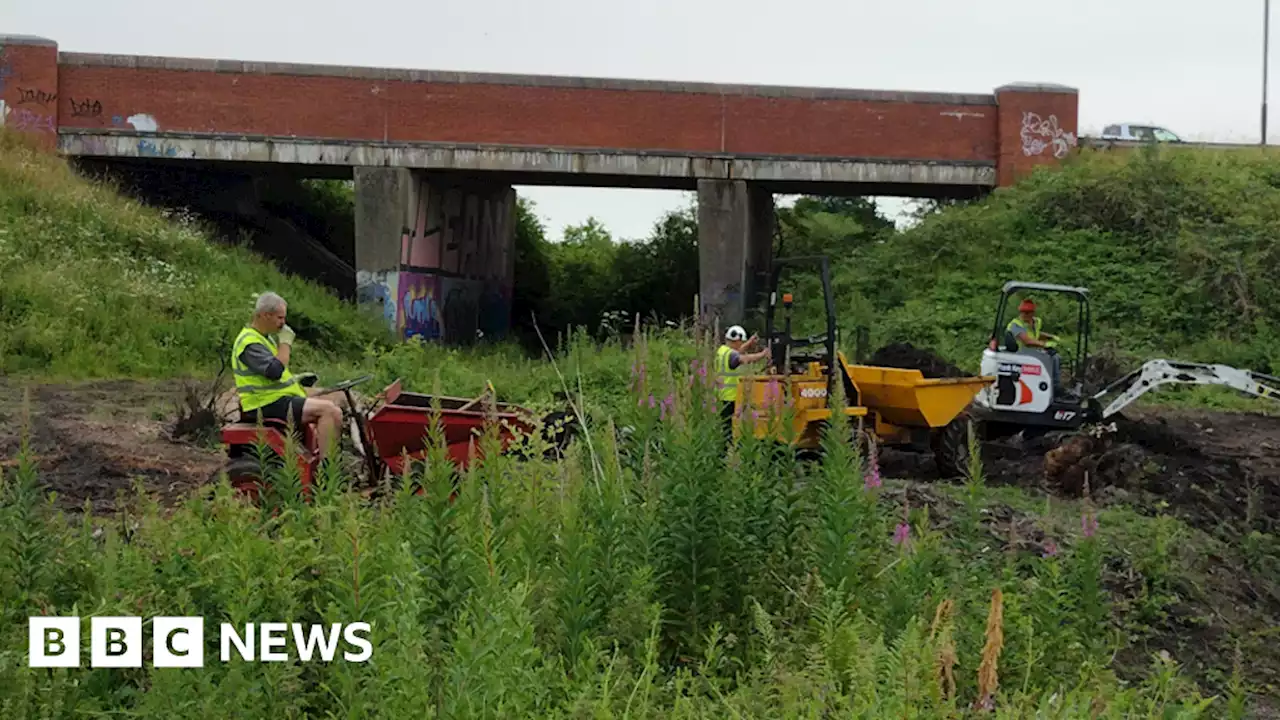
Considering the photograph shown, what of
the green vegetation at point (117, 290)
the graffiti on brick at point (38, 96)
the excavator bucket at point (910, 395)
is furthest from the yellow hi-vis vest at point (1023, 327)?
the graffiti on brick at point (38, 96)

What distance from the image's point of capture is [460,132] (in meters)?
28.7

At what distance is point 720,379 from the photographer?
8008 mm

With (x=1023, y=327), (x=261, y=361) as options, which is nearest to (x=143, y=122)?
(x=1023, y=327)

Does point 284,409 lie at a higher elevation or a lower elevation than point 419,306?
lower

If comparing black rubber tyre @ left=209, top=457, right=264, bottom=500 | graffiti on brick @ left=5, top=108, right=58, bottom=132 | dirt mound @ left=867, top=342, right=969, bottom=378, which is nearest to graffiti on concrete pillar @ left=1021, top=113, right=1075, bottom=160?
dirt mound @ left=867, top=342, right=969, bottom=378

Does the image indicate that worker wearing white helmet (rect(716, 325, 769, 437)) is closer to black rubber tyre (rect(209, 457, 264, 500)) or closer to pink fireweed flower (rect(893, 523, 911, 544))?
black rubber tyre (rect(209, 457, 264, 500))

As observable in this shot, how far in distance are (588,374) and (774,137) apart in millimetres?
10157

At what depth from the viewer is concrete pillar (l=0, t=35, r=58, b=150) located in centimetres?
2825

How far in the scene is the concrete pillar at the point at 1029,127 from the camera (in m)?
30.1

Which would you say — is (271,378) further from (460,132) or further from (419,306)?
(419,306)

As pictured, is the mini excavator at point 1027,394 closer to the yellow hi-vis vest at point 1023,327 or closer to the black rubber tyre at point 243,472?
the yellow hi-vis vest at point 1023,327

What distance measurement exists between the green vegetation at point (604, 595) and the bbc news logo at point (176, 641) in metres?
0.07

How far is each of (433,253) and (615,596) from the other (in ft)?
81.6

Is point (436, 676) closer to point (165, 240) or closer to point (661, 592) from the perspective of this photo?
point (661, 592)
